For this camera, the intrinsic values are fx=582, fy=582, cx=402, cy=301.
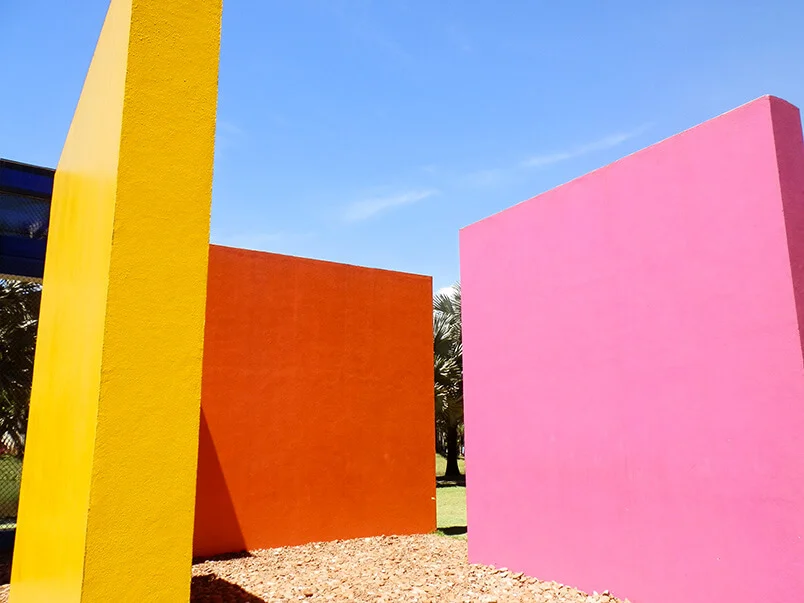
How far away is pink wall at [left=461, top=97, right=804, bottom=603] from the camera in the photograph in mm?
4285

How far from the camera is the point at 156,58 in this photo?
2547 millimetres

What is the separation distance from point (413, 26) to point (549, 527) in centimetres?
581

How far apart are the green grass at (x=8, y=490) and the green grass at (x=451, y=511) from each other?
6439 mm

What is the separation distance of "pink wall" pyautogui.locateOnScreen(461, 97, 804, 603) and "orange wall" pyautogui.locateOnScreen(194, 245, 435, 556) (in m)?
2.71

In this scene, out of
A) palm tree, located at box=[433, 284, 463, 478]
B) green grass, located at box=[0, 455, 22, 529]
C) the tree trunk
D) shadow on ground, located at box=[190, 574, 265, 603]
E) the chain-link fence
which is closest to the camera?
shadow on ground, located at box=[190, 574, 265, 603]

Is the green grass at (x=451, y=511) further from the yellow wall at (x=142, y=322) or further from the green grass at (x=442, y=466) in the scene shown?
the yellow wall at (x=142, y=322)

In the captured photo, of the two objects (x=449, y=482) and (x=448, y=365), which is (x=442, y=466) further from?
(x=448, y=365)

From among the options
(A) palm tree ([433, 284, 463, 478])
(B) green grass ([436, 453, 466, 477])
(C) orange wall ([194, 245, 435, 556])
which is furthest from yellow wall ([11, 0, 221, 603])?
(B) green grass ([436, 453, 466, 477])

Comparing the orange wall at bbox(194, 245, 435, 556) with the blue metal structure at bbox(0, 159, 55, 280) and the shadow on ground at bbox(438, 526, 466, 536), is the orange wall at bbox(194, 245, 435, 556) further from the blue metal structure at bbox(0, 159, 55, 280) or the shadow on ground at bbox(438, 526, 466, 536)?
the blue metal structure at bbox(0, 159, 55, 280)

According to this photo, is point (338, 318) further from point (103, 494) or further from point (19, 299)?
point (103, 494)

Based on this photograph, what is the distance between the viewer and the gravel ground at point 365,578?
5.55 metres

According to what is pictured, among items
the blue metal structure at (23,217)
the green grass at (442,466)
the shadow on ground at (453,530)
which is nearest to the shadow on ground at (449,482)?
the green grass at (442,466)

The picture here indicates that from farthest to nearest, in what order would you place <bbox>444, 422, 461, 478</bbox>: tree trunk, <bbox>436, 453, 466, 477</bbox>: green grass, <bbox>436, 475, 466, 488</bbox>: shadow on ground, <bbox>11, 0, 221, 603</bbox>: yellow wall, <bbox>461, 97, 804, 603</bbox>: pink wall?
<bbox>436, 453, 466, 477</bbox>: green grass
<bbox>444, 422, 461, 478</bbox>: tree trunk
<bbox>436, 475, 466, 488</bbox>: shadow on ground
<bbox>461, 97, 804, 603</bbox>: pink wall
<bbox>11, 0, 221, 603</bbox>: yellow wall

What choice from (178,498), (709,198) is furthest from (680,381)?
(178,498)
